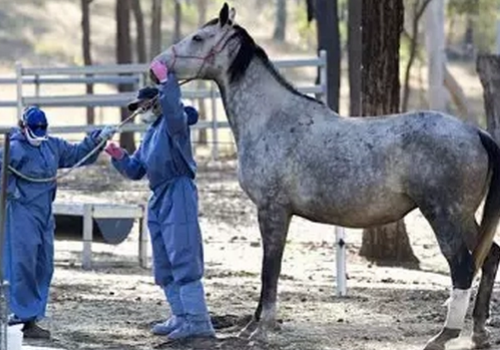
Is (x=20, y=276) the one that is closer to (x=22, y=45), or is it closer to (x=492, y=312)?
(x=492, y=312)

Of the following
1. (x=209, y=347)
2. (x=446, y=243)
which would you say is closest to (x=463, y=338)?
(x=446, y=243)

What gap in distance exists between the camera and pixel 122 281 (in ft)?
44.4

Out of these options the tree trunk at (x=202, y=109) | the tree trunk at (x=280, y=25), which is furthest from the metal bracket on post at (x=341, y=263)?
the tree trunk at (x=280, y=25)

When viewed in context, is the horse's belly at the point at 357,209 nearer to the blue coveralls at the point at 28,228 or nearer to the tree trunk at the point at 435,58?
the blue coveralls at the point at 28,228

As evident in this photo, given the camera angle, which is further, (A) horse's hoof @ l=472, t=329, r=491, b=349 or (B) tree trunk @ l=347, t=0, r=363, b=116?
(B) tree trunk @ l=347, t=0, r=363, b=116

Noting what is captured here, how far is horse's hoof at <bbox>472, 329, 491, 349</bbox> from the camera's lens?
31.1ft

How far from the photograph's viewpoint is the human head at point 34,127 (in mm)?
10055

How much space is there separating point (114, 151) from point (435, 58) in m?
24.0

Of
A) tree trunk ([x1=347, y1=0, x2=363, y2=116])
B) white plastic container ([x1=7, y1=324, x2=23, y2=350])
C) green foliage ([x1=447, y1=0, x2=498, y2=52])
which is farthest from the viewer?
green foliage ([x1=447, y1=0, x2=498, y2=52])

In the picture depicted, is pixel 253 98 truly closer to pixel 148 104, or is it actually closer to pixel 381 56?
pixel 148 104

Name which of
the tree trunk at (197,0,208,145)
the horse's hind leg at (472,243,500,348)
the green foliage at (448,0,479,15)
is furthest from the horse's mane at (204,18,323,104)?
the green foliage at (448,0,479,15)

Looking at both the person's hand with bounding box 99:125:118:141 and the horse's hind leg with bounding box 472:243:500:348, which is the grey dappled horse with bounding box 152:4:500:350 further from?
the person's hand with bounding box 99:125:118:141

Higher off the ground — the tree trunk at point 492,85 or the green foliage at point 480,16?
the tree trunk at point 492,85

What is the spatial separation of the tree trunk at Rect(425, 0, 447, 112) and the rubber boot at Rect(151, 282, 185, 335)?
75.7 ft
